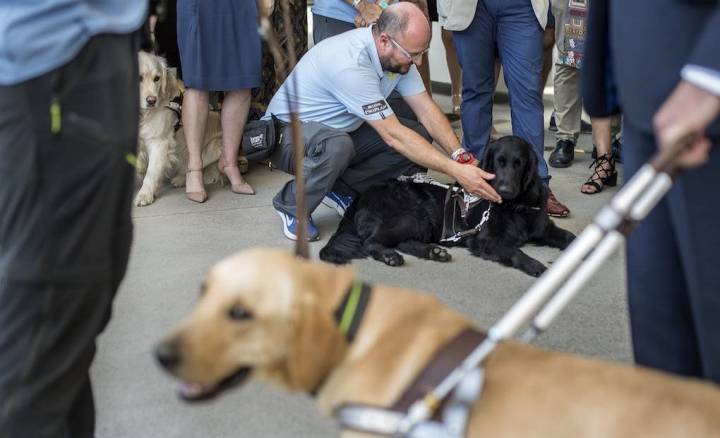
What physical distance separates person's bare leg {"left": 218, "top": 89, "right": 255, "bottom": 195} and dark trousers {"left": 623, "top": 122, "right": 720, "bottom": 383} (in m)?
3.65

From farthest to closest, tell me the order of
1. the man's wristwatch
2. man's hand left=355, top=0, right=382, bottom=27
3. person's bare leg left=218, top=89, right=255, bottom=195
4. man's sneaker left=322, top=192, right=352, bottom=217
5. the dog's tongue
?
1. person's bare leg left=218, top=89, right=255, bottom=195
2. man's hand left=355, top=0, right=382, bottom=27
3. man's sneaker left=322, top=192, right=352, bottom=217
4. the man's wristwatch
5. the dog's tongue

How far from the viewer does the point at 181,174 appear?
5422 millimetres

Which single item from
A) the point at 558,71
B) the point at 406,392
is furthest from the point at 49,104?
the point at 558,71

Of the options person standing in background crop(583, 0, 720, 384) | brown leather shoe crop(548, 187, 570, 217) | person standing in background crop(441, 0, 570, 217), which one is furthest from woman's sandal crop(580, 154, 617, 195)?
person standing in background crop(583, 0, 720, 384)

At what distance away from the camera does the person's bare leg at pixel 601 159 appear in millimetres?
5168

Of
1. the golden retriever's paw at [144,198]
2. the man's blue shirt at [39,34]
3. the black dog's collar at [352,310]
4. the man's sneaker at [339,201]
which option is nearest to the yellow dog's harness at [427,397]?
the black dog's collar at [352,310]

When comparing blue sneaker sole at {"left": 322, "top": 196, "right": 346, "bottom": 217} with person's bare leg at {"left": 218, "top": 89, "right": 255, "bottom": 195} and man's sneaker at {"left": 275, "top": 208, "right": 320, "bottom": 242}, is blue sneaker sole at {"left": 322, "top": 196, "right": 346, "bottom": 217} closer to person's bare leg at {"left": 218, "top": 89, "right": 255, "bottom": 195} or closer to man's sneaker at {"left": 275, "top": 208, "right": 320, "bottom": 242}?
man's sneaker at {"left": 275, "top": 208, "right": 320, "bottom": 242}

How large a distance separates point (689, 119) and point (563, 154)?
4673 mm

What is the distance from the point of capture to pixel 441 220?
4293 millimetres

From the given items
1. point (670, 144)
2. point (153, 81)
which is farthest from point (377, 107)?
point (670, 144)

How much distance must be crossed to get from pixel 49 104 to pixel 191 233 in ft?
9.72

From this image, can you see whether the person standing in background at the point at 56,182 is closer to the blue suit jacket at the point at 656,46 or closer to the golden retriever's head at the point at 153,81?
the blue suit jacket at the point at 656,46

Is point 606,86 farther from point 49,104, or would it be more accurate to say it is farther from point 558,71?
point 558,71

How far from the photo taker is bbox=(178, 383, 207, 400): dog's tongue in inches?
58.8
